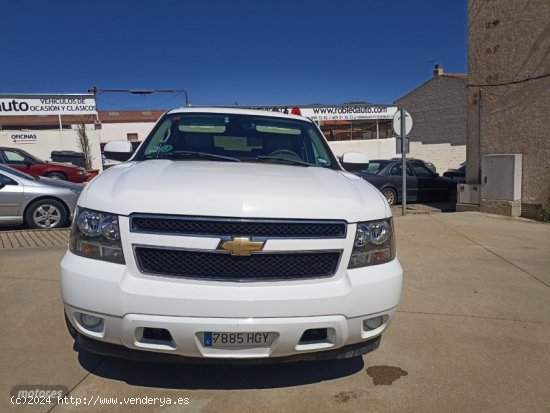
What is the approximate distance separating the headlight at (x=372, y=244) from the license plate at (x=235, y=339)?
0.62m

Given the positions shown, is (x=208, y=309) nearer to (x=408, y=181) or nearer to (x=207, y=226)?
(x=207, y=226)

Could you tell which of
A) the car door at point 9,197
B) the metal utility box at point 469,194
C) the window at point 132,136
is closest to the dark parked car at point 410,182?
the metal utility box at point 469,194

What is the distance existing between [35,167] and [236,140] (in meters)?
12.6

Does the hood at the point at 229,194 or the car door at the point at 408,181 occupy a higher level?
the hood at the point at 229,194

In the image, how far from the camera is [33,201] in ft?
26.3

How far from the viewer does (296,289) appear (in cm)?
227

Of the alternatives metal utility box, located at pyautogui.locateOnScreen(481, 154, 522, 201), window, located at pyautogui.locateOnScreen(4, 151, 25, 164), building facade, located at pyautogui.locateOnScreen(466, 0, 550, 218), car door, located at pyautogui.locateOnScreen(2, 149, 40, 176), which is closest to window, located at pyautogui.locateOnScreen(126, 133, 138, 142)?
car door, located at pyautogui.locateOnScreen(2, 149, 40, 176)

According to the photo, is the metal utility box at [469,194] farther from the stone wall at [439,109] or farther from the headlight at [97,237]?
the stone wall at [439,109]

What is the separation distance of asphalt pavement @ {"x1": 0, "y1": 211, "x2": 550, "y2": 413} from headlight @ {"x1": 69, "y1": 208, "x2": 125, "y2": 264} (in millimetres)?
882

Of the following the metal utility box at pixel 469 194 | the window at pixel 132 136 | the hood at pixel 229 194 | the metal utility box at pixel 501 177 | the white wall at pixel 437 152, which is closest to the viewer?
the hood at pixel 229 194

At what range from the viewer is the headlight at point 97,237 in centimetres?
229

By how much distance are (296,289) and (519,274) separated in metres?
4.12

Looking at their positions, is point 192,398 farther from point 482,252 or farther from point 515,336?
point 482,252

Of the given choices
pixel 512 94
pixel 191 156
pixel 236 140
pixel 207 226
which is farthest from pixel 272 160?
pixel 512 94
